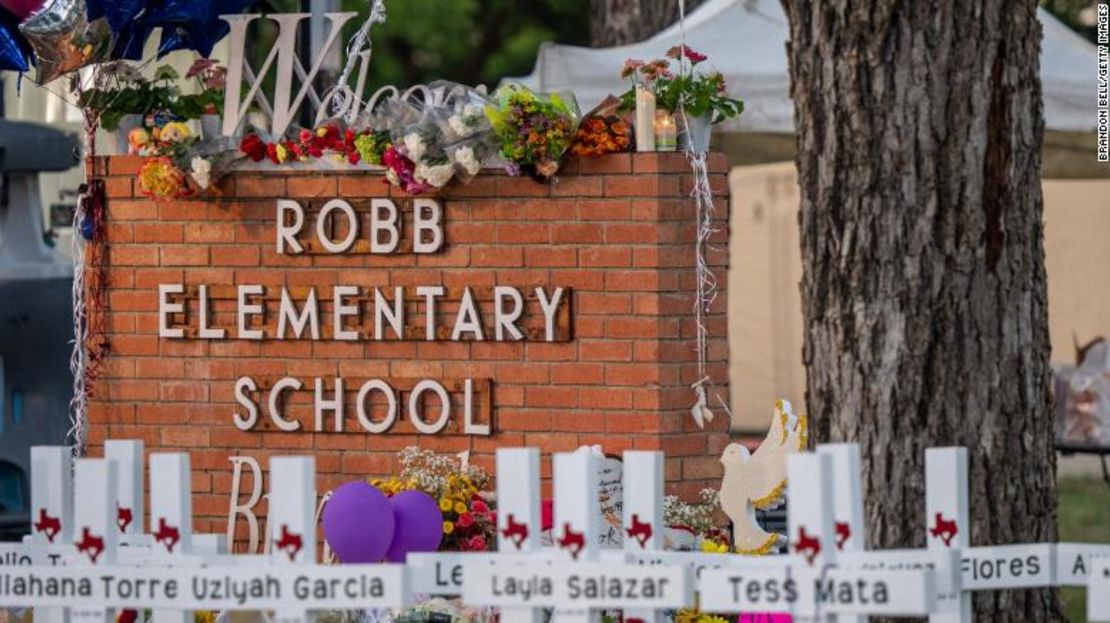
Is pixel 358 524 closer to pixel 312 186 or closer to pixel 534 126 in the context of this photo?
pixel 534 126

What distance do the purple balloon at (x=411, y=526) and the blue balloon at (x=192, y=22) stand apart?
2.15 m

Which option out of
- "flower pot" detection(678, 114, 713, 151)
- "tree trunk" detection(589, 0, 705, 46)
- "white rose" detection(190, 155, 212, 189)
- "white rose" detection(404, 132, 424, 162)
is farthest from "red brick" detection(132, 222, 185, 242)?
"tree trunk" detection(589, 0, 705, 46)

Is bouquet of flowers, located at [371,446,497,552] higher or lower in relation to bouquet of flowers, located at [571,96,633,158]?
lower

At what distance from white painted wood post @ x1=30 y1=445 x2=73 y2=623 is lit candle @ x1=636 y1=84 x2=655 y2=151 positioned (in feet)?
9.68

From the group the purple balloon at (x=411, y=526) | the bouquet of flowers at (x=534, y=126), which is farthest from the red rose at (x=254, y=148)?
the purple balloon at (x=411, y=526)

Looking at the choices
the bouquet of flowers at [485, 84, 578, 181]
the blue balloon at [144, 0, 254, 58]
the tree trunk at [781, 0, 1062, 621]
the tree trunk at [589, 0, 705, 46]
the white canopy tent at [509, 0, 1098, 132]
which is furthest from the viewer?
the tree trunk at [589, 0, 705, 46]

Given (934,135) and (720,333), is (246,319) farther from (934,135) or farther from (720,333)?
(934,135)

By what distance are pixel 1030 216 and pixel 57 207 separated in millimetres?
7985

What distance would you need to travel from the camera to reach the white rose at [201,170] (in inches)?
320

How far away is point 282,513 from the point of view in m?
4.71

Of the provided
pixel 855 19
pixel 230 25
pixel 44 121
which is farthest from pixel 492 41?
pixel 855 19

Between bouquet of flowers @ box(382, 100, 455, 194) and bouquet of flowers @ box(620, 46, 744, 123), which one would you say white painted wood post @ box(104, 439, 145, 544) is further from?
Answer: bouquet of flowers @ box(620, 46, 744, 123)

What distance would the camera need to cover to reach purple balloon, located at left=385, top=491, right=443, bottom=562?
7027mm
